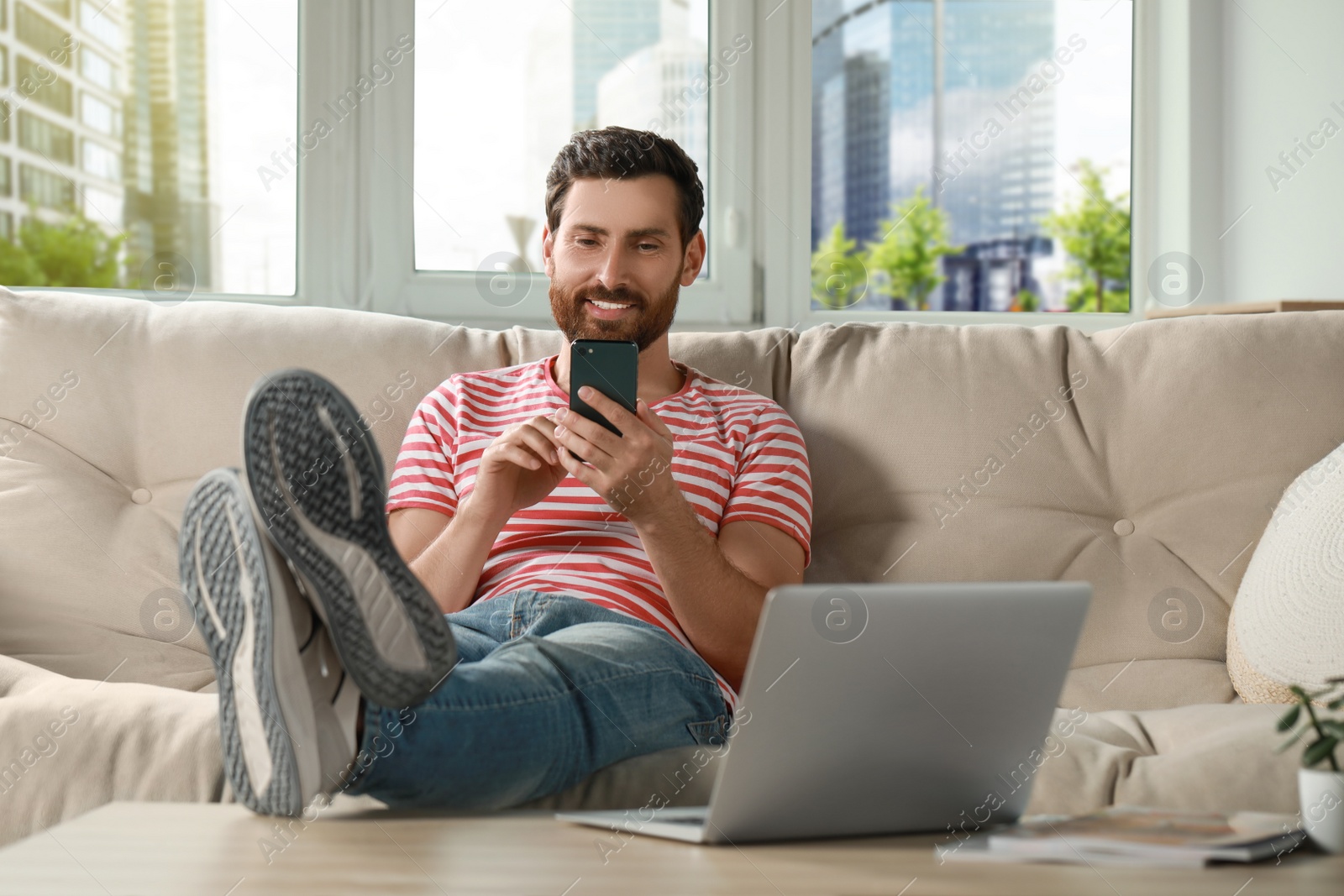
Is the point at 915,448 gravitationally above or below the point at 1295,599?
above

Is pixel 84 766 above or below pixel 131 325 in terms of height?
below

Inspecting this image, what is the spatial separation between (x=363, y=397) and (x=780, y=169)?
3.72 feet

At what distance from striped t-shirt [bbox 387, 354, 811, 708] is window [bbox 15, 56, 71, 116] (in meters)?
1.22

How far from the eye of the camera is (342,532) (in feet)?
2.44

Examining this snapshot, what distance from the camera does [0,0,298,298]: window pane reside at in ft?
7.04

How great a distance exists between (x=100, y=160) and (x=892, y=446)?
5.30ft

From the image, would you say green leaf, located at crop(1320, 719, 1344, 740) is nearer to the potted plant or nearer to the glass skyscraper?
the potted plant

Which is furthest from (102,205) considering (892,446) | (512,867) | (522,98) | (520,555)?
(512,867)

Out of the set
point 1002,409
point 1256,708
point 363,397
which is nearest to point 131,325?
point 363,397

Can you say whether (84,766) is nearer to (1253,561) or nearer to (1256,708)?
(1256,708)

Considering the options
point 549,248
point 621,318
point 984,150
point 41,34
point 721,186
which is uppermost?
point 41,34

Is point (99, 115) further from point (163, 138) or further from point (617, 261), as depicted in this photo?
point (617, 261)

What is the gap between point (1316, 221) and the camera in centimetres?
212

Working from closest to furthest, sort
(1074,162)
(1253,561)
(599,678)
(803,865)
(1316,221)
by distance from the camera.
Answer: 1. (803,865)
2. (599,678)
3. (1253,561)
4. (1316,221)
5. (1074,162)
